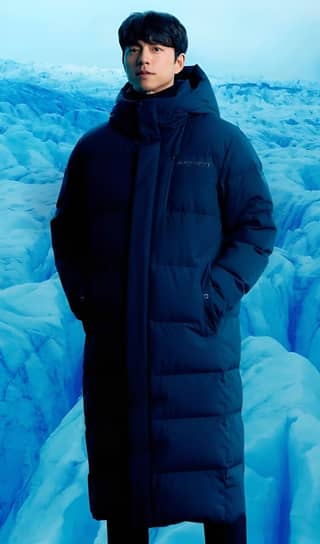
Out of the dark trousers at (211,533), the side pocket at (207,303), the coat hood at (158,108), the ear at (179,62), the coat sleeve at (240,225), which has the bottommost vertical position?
the dark trousers at (211,533)

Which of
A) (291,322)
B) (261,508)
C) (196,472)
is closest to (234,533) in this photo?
(196,472)

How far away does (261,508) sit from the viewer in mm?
1677

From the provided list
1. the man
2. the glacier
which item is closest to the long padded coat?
the man

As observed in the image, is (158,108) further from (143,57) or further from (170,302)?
(170,302)

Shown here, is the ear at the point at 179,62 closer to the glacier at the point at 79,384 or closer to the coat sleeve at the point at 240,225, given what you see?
the coat sleeve at the point at 240,225

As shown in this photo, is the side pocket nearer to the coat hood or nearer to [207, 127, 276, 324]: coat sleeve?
[207, 127, 276, 324]: coat sleeve

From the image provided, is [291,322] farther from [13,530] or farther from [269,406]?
[13,530]

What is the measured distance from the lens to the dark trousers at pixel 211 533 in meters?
1.08

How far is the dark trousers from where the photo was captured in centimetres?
108

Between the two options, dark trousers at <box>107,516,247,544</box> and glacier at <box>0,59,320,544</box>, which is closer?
dark trousers at <box>107,516,247,544</box>

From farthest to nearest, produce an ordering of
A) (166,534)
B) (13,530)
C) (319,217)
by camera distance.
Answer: (319,217) < (13,530) < (166,534)

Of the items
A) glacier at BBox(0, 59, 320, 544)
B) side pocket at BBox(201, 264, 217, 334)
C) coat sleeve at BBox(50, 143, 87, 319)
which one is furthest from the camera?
glacier at BBox(0, 59, 320, 544)

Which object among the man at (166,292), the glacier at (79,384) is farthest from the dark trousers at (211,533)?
the glacier at (79,384)

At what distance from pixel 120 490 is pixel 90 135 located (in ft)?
1.92
